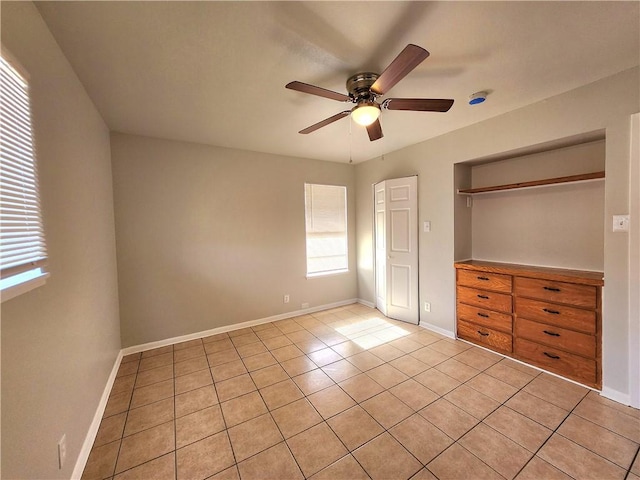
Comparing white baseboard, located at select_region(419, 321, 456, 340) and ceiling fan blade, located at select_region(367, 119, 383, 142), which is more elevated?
ceiling fan blade, located at select_region(367, 119, 383, 142)

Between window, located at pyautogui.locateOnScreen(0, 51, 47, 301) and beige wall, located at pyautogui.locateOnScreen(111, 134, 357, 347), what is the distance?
1.94 m

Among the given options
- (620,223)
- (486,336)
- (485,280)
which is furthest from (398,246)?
(620,223)

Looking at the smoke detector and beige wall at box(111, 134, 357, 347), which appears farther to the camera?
beige wall at box(111, 134, 357, 347)

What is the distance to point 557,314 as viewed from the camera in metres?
2.39

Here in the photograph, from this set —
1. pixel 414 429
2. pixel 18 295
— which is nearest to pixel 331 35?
pixel 18 295

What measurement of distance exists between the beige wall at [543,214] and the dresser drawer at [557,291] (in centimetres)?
47

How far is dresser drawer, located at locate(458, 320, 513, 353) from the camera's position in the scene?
2.75m

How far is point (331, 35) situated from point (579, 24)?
1.46m

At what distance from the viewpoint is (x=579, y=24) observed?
150 cm

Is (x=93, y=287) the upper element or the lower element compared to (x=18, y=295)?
lower

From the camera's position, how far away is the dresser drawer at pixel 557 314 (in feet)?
7.28

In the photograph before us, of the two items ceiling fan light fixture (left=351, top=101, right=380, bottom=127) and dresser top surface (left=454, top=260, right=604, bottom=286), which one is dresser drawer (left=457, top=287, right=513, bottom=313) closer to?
dresser top surface (left=454, top=260, right=604, bottom=286)

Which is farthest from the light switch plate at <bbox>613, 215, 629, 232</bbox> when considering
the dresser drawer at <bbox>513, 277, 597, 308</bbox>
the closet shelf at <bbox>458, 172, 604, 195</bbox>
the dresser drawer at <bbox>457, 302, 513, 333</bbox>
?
the dresser drawer at <bbox>457, 302, 513, 333</bbox>

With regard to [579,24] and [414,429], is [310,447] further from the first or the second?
[579,24]
